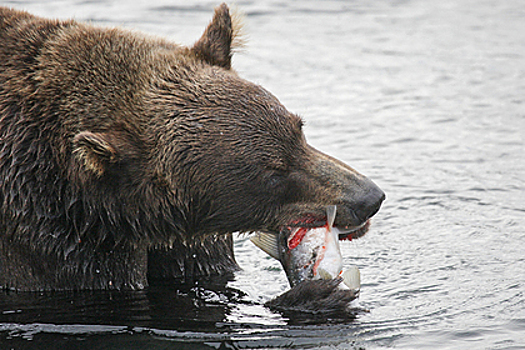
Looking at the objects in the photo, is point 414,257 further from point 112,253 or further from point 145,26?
point 145,26

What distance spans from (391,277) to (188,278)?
172 cm

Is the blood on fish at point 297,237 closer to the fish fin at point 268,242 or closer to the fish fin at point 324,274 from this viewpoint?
the fish fin at point 268,242

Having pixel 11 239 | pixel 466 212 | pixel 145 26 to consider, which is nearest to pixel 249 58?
pixel 145 26

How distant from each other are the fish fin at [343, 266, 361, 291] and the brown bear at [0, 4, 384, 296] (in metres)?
0.51

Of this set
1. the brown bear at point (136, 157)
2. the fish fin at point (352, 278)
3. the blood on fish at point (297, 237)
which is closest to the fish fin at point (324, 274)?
the fish fin at point (352, 278)

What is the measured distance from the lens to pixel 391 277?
695 cm

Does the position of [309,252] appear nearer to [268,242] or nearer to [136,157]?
[268,242]

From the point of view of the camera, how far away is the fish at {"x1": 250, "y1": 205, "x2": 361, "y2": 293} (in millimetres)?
6035

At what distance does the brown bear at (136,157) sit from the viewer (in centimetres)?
567

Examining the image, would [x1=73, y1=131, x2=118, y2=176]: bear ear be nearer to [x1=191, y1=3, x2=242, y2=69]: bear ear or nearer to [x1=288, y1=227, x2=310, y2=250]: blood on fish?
[x1=191, y1=3, x2=242, y2=69]: bear ear

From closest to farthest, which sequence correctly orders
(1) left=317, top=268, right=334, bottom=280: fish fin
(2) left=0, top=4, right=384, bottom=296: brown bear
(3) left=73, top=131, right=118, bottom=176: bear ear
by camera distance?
1. (3) left=73, top=131, right=118, bottom=176: bear ear
2. (2) left=0, top=4, right=384, bottom=296: brown bear
3. (1) left=317, top=268, right=334, bottom=280: fish fin

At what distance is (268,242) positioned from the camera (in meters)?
6.29

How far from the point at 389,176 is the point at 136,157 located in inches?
165

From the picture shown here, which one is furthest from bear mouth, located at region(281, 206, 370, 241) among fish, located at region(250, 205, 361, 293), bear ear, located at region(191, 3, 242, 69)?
bear ear, located at region(191, 3, 242, 69)
